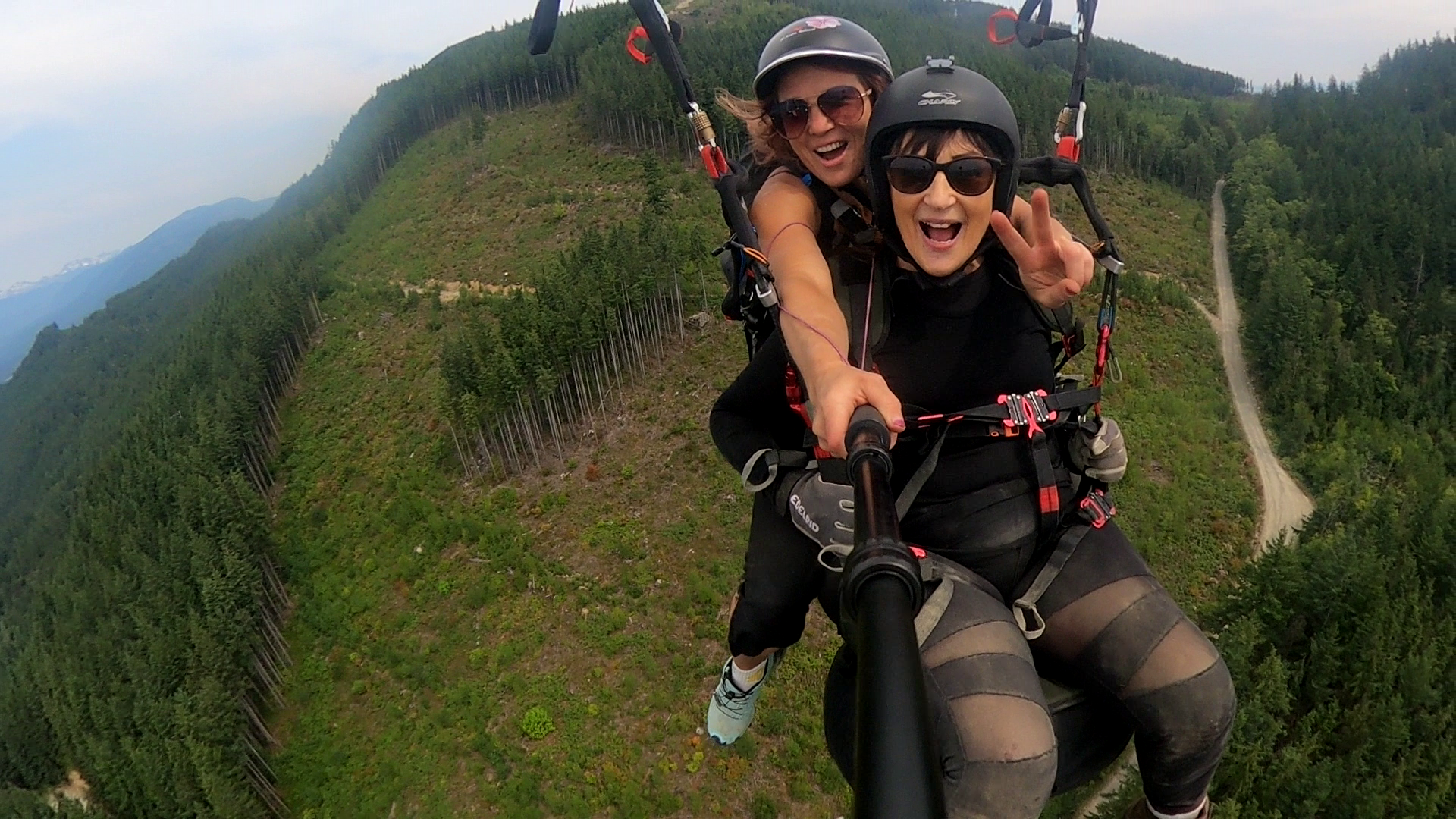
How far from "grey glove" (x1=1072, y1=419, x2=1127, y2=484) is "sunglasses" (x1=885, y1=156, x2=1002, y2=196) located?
59.7 inches

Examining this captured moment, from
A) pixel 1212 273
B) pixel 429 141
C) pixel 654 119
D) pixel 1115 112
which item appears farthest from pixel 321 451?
pixel 1115 112

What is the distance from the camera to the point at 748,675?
17.8 ft

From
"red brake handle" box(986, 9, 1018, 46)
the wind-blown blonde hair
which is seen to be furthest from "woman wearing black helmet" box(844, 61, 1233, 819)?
"red brake handle" box(986, 9, 1018, 46)

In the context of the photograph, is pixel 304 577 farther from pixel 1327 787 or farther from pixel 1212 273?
pixel 1212 273

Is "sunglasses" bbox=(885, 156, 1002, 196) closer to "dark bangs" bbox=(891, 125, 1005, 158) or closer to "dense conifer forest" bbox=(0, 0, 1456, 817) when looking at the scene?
"dark bangs" bbox=(891, 125, 1005, 158)

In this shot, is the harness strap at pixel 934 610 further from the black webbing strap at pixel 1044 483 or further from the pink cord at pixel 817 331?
the pink cord at pixel 817 331

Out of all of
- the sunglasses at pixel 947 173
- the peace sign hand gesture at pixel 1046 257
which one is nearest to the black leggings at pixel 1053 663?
the peace sign hand gesture at pixel 1046 257

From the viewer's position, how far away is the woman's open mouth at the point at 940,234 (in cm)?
361

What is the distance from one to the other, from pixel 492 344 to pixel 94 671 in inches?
963

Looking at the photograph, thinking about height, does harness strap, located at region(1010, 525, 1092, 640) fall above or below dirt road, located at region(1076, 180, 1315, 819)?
above

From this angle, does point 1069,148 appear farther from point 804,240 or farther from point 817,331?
point 817,331

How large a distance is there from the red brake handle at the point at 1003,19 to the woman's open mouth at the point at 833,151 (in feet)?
6.06

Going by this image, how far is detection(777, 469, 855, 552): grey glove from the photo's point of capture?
3639 millimetres

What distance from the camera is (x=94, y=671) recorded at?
31984mm
